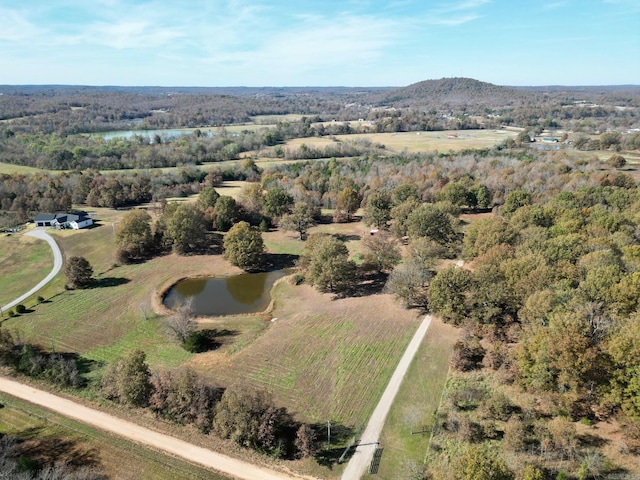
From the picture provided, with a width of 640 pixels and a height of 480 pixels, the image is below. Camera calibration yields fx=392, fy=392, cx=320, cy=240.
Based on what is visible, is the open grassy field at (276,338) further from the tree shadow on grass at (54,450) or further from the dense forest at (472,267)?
the tree shadow on grass at (54,450)

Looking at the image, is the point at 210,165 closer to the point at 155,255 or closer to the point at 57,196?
the point at 57,196

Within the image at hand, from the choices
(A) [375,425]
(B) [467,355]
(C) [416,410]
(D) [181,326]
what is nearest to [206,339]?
(D) [181,326]

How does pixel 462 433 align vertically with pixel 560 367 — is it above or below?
below

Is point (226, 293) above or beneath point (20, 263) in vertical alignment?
beneath

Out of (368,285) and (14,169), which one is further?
(14,169)

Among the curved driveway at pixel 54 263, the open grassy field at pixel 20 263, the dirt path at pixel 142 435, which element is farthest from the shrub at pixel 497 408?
the open grassy field at pixel 20 263

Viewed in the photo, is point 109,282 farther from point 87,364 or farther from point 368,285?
point 368,285

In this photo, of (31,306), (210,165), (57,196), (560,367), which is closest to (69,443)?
(31,306)
